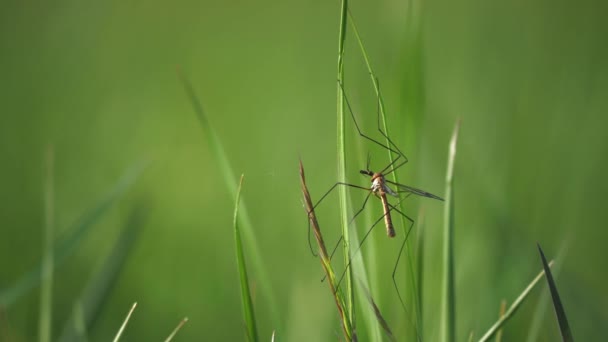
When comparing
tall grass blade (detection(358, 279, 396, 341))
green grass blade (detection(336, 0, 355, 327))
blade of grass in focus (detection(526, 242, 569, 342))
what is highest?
green grass blade (detection(336, 0, 355, 327))

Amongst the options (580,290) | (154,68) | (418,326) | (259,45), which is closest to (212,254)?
(580,290)

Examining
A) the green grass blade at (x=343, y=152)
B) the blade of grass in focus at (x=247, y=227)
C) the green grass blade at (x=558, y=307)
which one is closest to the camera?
the green grass blade at (x=558, y=307)

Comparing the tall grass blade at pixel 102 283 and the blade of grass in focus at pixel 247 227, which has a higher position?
the blade of grass in focus at pixel 247 227

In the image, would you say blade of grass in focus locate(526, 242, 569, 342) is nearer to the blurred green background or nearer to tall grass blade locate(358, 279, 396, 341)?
the blurred green background

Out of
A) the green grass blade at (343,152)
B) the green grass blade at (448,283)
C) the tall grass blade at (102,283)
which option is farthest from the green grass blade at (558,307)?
the tall grass blade at (102,283)

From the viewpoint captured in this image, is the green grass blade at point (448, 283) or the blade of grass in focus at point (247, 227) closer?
the green grass blade at point (448, 283)

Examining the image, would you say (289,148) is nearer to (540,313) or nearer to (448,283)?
(540,313)

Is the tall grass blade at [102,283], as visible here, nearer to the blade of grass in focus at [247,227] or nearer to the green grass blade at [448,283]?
the blade of grass in focus at [247,227]

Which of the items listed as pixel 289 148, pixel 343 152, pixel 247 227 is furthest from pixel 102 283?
pixel 289 148

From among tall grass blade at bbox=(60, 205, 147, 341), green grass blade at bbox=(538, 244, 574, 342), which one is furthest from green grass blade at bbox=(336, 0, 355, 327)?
tall grass blade at bbox=(60, 205, 147, 341)
